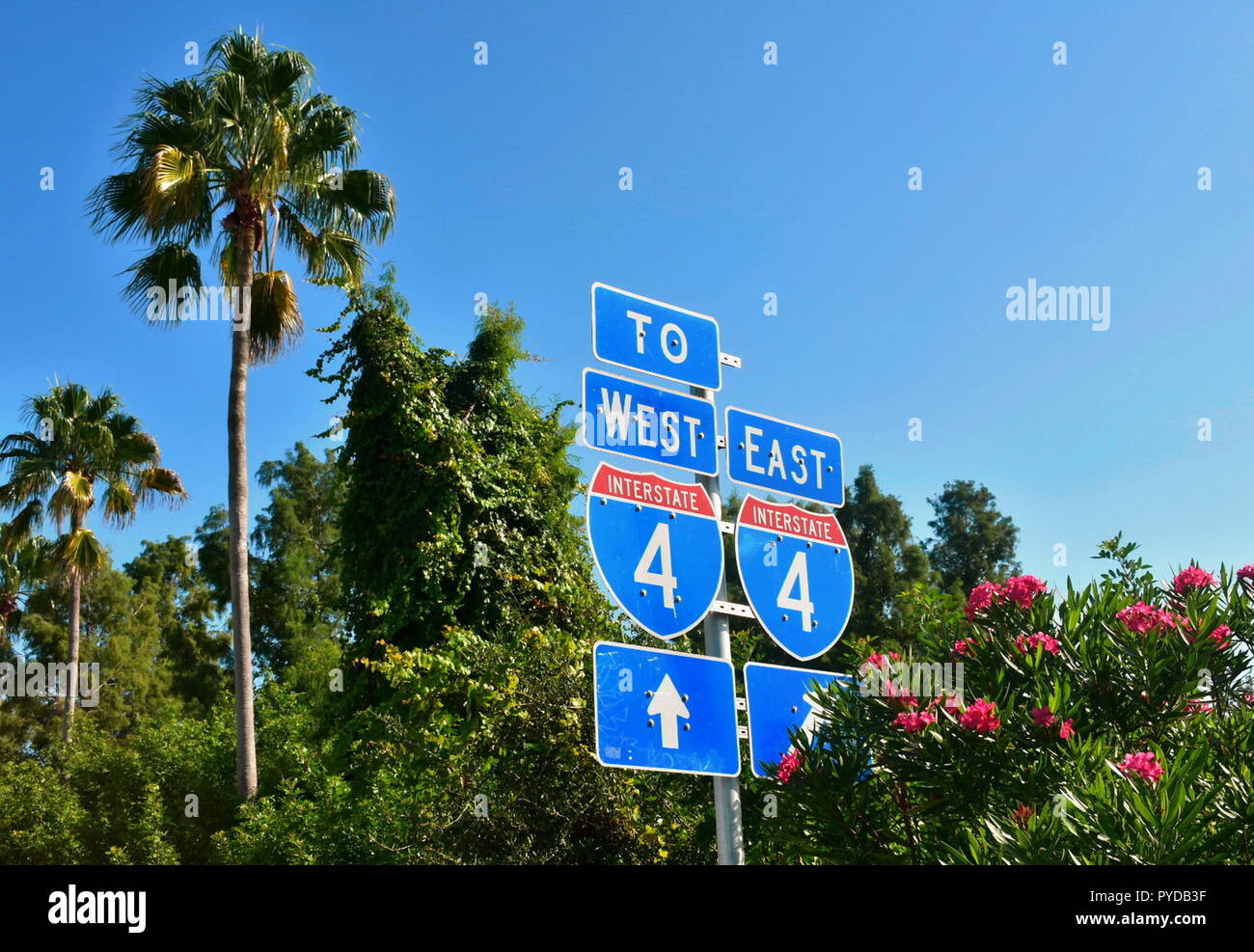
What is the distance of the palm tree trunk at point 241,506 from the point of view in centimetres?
1426

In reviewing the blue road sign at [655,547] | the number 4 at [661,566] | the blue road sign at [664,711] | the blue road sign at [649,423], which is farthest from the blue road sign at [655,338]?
the blue road sign at [664,711]

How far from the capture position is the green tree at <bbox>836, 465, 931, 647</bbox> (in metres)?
30.5

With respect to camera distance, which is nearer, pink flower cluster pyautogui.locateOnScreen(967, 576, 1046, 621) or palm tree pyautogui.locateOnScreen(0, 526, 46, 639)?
pink flower cluster pyautogui.locateOnScreen(967, 576, 1046, 621)

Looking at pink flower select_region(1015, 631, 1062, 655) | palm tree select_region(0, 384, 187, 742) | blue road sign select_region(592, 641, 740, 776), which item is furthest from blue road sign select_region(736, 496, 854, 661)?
palm tree select_region(0, 384, 187, 742)

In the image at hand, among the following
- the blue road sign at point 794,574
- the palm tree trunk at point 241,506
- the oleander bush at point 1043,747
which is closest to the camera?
the oleander bush at point 1043,747

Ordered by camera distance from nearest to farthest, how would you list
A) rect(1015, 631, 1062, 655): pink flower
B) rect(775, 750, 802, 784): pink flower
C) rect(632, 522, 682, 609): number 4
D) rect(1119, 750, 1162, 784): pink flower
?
rect(1119, 750, 1162, 784): pink flower, rect(775, 750, 802, 784): pink flower, rect(1015, 631, 1062, 655): pink flower, rect(632, 522, 682, 609): number 4

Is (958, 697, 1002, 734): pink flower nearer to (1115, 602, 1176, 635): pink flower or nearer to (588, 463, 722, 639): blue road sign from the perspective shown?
(1115, 602, 1176, 635): pink flower

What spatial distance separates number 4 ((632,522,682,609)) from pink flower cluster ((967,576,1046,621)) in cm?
150

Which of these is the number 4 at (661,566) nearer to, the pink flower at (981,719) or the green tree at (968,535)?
the pink flower at (981,719)

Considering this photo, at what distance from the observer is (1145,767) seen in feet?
13.1

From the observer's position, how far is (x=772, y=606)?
18.9 feet

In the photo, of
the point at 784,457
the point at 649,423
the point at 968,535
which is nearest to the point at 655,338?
the point at 649,423

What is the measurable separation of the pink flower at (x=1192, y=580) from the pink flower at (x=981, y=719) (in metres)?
2.19

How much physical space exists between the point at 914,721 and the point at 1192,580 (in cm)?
240
